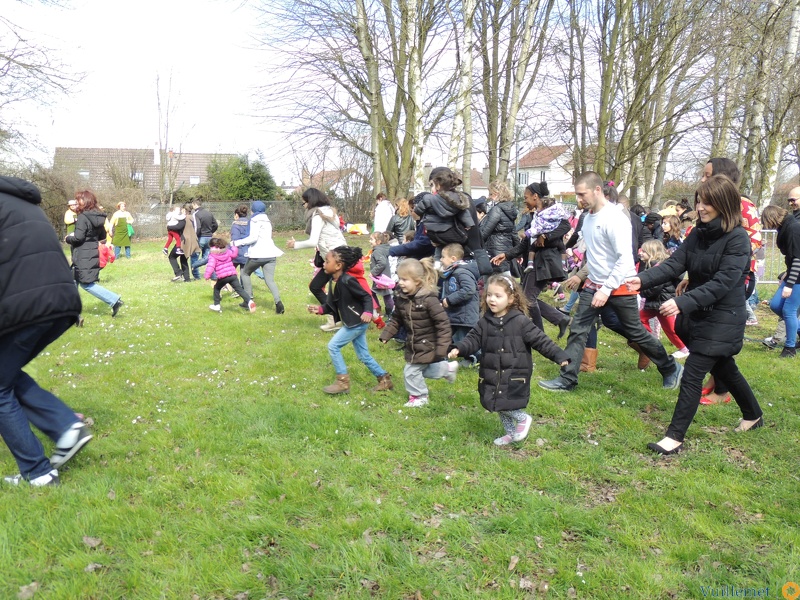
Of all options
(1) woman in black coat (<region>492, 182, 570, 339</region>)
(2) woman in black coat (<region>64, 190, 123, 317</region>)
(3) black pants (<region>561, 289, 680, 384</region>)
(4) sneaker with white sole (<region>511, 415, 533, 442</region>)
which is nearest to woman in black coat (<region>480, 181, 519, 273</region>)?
(1) woman in black coat (<region>492, 182, 570, 339</region>)

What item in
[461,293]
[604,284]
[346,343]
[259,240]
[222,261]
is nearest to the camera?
[604,284]

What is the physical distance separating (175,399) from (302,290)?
7397mm

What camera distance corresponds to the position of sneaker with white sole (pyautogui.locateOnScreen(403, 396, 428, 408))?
5.76 metres

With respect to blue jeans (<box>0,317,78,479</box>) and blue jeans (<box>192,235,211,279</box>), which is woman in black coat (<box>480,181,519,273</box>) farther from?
blue jeans (<box>192,235,211,279</box>)

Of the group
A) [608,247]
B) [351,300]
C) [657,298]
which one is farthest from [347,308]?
[657,298]

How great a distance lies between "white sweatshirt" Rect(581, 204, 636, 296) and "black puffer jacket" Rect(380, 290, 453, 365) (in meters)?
1.55

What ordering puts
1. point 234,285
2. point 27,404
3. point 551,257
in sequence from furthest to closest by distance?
1. point 234,285
2. point 551,257
3. point 27,404

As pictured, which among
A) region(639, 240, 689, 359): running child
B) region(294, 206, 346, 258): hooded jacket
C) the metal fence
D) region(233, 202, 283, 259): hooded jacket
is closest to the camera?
region(639, 240, 689, 359): running child

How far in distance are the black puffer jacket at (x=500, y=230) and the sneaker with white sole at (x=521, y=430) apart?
3.74 meters

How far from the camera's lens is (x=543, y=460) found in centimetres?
459

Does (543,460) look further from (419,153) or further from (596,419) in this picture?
(419,153)

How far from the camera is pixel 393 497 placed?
4043 mm

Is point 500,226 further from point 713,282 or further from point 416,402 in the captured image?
point 713,282

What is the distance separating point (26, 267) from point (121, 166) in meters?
35.8
